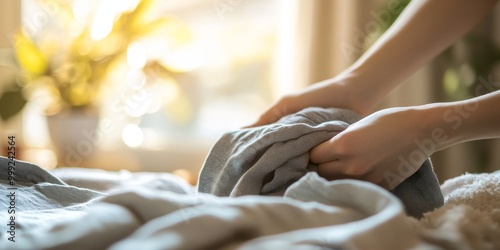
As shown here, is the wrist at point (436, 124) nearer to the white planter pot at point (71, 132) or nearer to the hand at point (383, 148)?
the hand at point (383, 148)

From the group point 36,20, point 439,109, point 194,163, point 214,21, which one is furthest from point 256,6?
point 439,109

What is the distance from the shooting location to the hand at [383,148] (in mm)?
622

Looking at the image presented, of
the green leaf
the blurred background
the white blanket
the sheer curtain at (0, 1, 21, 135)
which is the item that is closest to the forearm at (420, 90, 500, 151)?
the white blanket

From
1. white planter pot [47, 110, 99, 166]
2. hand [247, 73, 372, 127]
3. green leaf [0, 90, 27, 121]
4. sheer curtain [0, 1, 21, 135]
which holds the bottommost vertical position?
hand [247, 73, 372, 127]

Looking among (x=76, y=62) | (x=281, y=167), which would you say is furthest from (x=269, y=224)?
(x=76, y=62)

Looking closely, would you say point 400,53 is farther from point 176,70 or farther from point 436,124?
point 176,70

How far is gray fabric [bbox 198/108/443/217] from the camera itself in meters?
0.64

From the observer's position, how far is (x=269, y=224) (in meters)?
0.42

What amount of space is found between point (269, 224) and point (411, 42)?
603 millimetres

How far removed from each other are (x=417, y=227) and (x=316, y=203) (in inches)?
3.2

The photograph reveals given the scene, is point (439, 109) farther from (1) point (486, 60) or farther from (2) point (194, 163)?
(2) point (194, 163)

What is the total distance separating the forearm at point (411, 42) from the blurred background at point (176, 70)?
116cm

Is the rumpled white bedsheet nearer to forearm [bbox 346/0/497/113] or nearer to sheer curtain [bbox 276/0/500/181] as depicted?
forearm [bbox 346/0/497/113]

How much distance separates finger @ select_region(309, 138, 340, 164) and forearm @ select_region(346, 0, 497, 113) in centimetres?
28
